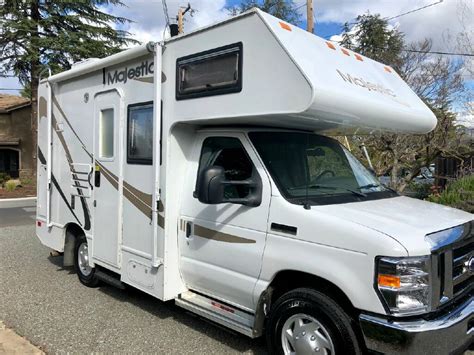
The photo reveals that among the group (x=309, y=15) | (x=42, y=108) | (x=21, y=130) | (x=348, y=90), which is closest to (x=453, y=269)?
(x=348, y=90)

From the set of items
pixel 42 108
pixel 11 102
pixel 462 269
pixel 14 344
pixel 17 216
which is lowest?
pixel 17 216

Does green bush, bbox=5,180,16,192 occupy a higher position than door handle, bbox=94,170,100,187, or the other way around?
door handle, bbox=94,170,100,187

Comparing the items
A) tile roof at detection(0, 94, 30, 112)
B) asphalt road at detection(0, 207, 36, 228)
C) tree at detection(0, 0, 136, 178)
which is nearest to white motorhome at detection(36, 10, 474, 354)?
asphalt road at detection(0, 207, 36, 228)

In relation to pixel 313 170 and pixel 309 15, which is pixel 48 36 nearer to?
pixel 309 15

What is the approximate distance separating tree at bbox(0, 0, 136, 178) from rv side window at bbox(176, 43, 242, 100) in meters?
20.5

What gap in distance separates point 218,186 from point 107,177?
2323mm

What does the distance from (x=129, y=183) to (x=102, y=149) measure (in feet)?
2.75

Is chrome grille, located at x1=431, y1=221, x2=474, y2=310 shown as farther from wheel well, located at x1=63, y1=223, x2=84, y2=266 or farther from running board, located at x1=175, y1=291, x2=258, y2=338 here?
wheel well, located at x1=63, y1=223, x2=84, y2=266

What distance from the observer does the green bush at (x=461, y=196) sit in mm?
8523

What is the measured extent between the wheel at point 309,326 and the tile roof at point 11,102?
1200 inches

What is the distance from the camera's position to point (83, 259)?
6398mm

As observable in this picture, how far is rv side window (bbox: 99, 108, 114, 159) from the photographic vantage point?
5.62m

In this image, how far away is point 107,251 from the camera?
563 centimetres

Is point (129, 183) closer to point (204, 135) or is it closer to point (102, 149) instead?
point (102, 149)
